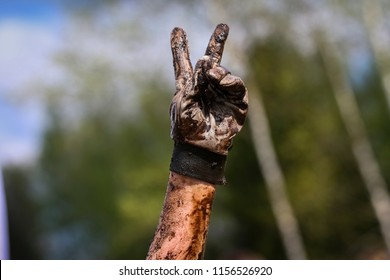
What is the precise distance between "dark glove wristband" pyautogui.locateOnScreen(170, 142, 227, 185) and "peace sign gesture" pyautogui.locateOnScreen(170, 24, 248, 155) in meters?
0.02

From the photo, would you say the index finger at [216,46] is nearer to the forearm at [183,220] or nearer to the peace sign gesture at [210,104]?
the peace sign gesture at [210,104]

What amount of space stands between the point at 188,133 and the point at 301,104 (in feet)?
78.3

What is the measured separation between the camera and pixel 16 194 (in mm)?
34969

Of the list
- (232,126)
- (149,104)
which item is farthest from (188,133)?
(149,104)

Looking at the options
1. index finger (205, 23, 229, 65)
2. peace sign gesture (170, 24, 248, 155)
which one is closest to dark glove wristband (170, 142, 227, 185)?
peace sign gesture (170, 24, 248, 155)

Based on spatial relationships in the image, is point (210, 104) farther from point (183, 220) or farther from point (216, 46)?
point (183, 220)

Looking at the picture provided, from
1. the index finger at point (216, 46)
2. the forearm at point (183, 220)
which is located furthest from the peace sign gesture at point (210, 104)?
the forearm at point (183, 220)

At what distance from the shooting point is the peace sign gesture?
313cm

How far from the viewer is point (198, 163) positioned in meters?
3.18

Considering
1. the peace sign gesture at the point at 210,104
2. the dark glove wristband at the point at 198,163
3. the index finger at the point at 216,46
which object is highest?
the index finger at the point at 216,46

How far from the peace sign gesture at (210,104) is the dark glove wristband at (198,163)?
2cm

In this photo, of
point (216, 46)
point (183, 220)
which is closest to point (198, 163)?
point (183, 220)

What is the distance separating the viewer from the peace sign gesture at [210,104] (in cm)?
313
